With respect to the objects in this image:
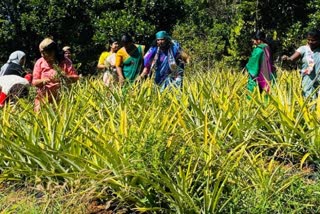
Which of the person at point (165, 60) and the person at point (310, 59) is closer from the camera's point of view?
the person at point (310, 59)

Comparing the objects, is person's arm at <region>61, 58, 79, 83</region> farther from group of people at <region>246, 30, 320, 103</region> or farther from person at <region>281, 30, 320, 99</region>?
person at <region>281, 30, 320, 99</region>

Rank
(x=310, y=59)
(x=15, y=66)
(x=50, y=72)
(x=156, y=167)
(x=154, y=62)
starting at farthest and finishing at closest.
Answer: (x=154, y=62), (x=15, y=66), (x=310, y=59), (x=50, y=72), (x=156, y=167)

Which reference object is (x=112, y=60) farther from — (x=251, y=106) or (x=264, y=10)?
(x=264, y=10)

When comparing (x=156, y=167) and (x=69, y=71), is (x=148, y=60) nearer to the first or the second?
(x=69, y=71)

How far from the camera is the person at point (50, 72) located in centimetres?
564

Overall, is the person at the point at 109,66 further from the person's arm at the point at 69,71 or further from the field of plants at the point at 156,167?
the field of plants at the point at 156,167

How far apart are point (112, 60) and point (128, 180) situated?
479 centimetres

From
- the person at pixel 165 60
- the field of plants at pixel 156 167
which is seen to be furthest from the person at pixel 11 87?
the person at pixel 165 60

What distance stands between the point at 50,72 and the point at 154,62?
5.48ft

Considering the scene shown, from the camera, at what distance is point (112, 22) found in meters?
15.3

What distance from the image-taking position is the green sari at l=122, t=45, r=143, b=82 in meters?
7.42

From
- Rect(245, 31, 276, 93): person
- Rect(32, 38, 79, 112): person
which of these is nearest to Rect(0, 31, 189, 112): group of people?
Rect(32, 38, 79, 112): person

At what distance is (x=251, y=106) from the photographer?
4.81 m

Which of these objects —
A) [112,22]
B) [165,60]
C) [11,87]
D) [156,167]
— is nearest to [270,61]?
[165,60]
